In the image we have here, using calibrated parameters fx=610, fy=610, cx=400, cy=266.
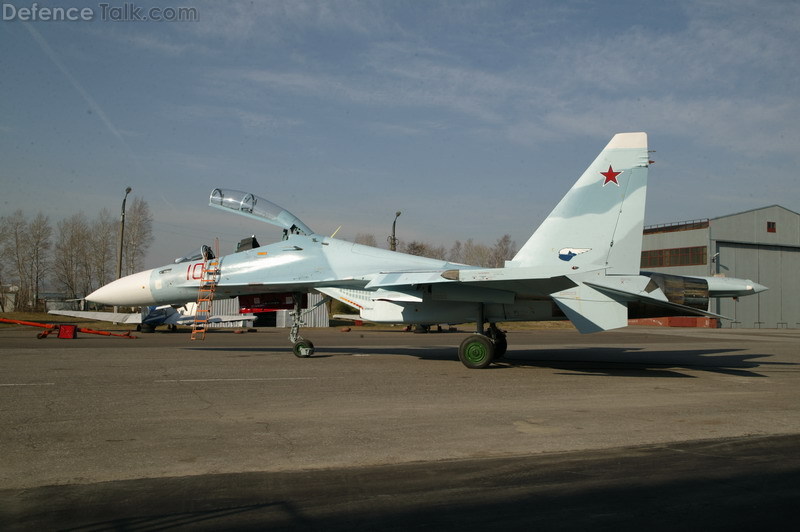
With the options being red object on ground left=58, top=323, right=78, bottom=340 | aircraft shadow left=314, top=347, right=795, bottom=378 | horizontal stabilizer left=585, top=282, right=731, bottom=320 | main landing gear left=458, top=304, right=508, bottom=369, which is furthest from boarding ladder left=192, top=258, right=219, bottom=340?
red object on ground left=58, top=323, right=78, bottom=340

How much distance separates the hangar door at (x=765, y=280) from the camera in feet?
173

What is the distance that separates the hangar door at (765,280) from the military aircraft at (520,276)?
4283 cm

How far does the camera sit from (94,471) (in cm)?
524

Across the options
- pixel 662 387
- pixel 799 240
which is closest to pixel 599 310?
pixel 662 387

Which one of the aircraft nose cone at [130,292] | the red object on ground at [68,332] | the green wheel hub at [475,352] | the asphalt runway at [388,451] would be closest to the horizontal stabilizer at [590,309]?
the asphalt runway at [388,451]

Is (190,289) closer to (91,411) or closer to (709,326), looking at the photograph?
(91,411)

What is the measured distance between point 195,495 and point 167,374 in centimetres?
779

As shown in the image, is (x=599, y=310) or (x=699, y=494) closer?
(x=699, y=494)

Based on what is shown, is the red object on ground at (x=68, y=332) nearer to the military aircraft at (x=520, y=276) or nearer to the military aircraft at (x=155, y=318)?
the military aircraft at (x=155, y=318)

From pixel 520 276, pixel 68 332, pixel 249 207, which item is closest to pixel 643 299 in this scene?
pixel 520 276

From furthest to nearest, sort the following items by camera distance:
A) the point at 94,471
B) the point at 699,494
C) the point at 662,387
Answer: the point at 662,387, the point at 94,471, the point at 699,494

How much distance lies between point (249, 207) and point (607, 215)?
887 cm

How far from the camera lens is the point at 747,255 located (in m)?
53.7

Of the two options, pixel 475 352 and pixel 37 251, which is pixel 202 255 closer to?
pixel 475 352
